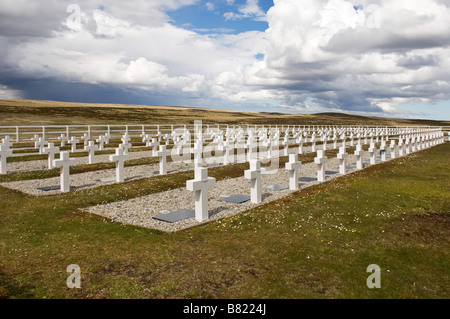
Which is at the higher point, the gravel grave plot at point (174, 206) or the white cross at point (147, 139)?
the white cross at point (147, 139)

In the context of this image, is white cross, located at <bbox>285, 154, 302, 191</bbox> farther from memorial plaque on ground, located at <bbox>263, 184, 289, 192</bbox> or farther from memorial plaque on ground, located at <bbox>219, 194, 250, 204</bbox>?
memorial plaque on ground, located at <bbox>219, 194, 250, 204</bbox>

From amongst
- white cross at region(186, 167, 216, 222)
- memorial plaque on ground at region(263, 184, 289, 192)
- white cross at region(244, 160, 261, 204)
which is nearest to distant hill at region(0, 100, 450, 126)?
memorial plaque on ground at region(263, 184, 289, 192)

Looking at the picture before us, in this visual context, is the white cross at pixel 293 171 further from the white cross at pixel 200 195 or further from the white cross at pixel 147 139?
the white cross at pixel 147 139

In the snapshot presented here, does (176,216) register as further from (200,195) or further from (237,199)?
(237,199)

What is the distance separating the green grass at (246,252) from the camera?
484 centimetres

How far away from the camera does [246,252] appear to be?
20.2 feet

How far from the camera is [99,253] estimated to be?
618cm

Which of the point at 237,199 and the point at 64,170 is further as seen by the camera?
the point at 64,170

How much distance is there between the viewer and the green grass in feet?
15.9

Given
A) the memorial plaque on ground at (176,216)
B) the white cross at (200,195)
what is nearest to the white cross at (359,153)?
the memorial plaque on ground at (176,216)

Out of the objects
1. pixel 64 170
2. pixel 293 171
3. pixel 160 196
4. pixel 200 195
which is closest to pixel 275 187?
pixel 293 171

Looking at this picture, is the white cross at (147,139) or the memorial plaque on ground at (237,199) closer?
the memorial plaque on ground at (237,199)
